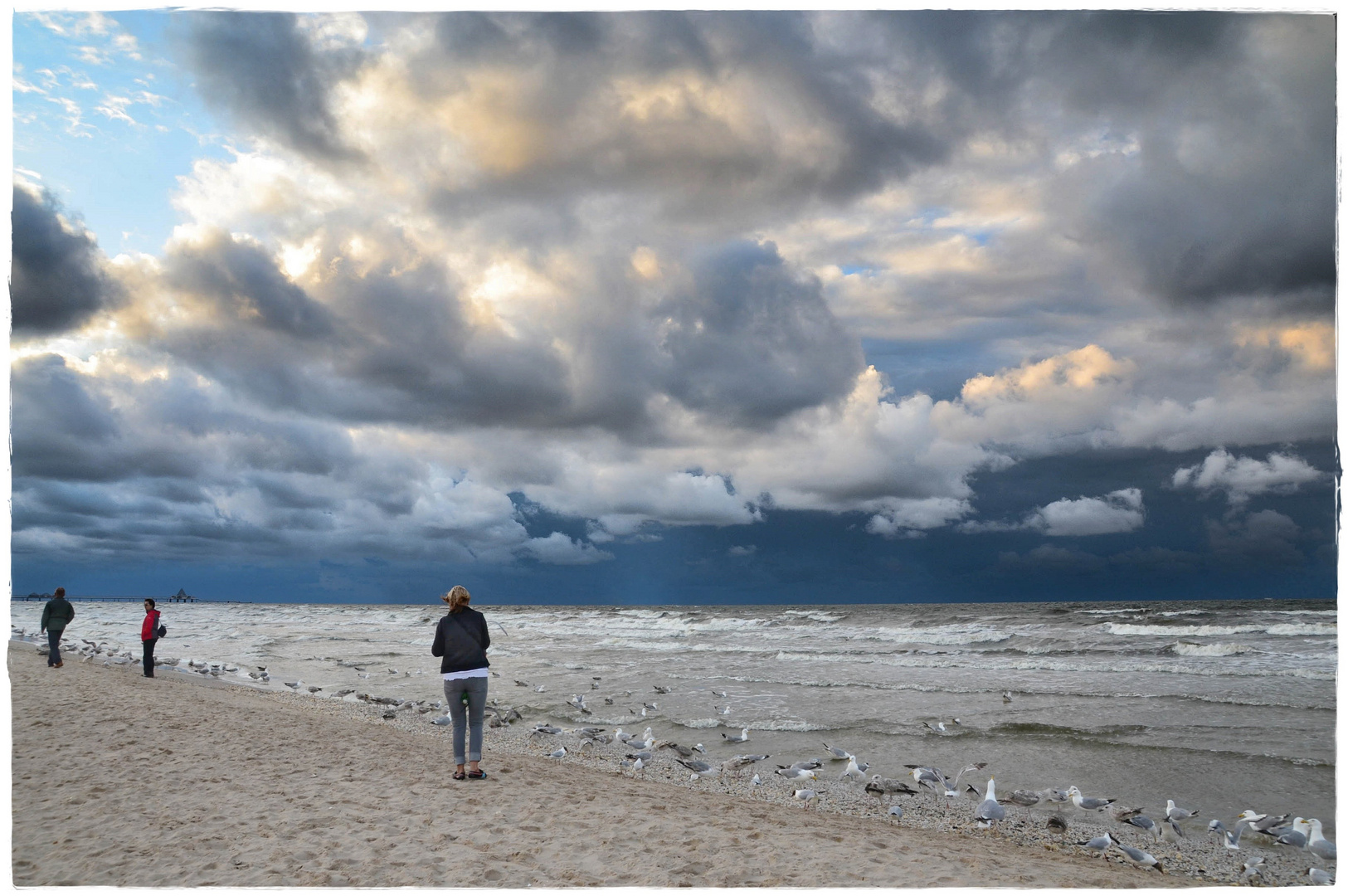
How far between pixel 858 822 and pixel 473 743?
13.2ft

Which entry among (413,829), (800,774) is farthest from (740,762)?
(413,829)

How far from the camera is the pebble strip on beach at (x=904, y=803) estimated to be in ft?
20.8

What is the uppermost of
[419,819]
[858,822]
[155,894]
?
[155,894]

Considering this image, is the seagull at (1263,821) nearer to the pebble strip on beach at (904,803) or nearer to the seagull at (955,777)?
the pebble strip on beach at (904,803)

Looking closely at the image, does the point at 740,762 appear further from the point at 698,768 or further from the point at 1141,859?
the point at 1141,859

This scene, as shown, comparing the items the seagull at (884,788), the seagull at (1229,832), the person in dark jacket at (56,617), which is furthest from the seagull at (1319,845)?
the person in dark jacket at (56,617)

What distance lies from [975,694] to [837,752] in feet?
21.4

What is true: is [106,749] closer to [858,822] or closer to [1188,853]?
[858,822]

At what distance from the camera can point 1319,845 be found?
6.40 meters

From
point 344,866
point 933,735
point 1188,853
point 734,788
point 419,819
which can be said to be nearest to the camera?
point 344,866

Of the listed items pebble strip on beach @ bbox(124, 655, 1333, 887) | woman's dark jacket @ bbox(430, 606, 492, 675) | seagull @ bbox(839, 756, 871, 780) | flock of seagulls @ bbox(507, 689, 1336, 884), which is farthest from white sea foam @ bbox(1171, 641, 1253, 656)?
woman's dark jacket @ bbox(430, 606, 492, 675)

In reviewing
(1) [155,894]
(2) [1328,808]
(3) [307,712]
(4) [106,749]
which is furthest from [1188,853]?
(3) [307,712]

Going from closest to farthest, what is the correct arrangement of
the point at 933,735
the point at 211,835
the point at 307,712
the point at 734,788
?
the point at 211,835, the point at 734,788, the point at 933,735, the point at 307,712

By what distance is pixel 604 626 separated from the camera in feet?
167
